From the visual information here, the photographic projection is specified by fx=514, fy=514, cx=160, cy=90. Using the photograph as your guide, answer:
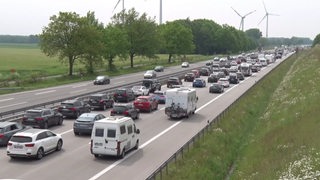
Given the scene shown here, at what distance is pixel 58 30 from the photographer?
269ft

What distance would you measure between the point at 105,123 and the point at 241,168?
6.94m

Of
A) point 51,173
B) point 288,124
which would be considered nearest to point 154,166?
point 51,173

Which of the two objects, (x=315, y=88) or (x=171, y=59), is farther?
(x=171, y=59)

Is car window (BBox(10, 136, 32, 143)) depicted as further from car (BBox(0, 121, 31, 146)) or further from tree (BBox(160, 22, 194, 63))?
tree (BBox(160, 22, 194, 63))

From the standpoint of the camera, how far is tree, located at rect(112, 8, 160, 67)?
11256cm

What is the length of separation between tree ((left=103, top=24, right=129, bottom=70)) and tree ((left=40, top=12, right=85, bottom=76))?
1127 centimetres

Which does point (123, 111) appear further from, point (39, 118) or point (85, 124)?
point (39, 118)

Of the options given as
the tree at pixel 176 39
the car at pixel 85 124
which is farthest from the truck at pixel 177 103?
the tree at pixel 176 39

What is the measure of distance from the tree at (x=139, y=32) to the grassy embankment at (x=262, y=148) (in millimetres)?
69542

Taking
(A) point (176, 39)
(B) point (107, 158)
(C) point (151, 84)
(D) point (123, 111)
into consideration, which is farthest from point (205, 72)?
(B) point (107, 158)

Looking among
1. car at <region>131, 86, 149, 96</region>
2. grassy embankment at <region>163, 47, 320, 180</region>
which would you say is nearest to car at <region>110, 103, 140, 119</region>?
grassy embankment at <region>163, 47, 320, 180</region>

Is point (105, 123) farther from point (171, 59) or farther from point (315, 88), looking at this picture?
point (171, 59)

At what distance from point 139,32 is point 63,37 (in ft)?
108

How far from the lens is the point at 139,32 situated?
114 metres
